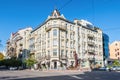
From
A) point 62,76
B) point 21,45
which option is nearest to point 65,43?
point 21,45

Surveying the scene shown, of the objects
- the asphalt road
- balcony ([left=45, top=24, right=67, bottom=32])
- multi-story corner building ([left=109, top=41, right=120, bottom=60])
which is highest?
A: balcony ([left=45, top=24, right=67, bottom=32])

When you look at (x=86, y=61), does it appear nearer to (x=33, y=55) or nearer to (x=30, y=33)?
(x=33, y=55)

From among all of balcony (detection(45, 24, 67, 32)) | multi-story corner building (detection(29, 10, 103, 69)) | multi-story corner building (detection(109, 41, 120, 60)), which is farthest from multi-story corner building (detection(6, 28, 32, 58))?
multi-story corner building (detection(109, 41, 120, 60))

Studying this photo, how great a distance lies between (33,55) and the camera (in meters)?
85.9

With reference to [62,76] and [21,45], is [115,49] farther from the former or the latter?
[62,76]

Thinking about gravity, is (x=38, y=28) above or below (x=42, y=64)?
above

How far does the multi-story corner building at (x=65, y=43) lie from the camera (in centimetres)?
7138

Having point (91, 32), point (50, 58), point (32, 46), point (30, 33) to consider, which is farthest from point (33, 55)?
point (91, 32)

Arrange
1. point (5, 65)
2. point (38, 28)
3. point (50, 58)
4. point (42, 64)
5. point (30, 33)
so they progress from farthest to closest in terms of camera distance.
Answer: point (5, 65)
point (30, 33)
point (38, 28)
point (42, 64)
point (50, 58)

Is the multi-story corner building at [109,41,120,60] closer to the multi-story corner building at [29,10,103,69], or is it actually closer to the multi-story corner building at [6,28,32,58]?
the multi-story corner building at [29,10,103,69]

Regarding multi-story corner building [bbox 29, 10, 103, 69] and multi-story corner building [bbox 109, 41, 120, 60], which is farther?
multi-story corner building [bbox 109, 41, 120, 60]

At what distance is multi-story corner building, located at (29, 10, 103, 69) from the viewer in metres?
71.4

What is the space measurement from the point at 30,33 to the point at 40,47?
14141 millimetres

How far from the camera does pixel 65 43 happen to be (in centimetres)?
7338
